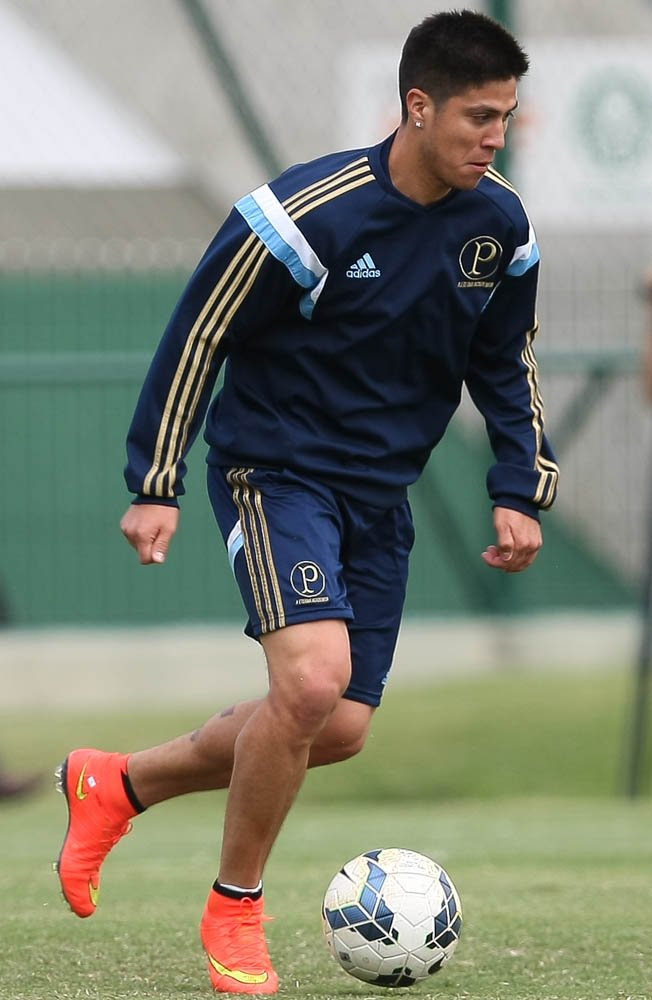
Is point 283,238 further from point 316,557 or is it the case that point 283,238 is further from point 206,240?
point 206,240

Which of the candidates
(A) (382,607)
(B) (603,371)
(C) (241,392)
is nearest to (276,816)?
(A) (382,607)

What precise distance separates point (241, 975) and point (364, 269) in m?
1.65

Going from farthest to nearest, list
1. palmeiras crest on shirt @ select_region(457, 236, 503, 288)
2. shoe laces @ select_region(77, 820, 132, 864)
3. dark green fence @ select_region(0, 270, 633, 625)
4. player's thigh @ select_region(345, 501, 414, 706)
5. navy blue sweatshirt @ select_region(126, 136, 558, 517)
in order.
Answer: dark green fence @ select_region(0, 270, 633, 625) < shoe laces @ select_region(77, 820, 132, 864) < player's thigh @ select_region(345, 501, 414, 706) < palmeiras crest on shirt @ select_region(457, 236, 503, 288) < navy blue sweatshirt @ select_region(126, 136, 558, 517)

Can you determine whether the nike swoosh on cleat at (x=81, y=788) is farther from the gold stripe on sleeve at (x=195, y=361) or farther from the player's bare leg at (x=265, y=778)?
the gold stripe on sleeve at (x=195, y=361)

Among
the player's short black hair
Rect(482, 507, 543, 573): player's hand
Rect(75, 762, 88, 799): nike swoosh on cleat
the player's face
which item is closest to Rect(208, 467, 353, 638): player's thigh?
Rect(482, 507, 543, 573): player's hand

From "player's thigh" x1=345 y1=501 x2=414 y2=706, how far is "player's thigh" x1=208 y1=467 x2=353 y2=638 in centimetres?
10

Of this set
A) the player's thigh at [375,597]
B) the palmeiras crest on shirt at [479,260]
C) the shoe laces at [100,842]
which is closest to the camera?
the palmeiras crest on shirt at [479,260]

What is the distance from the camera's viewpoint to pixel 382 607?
4.80 metres

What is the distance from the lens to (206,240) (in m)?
11.8

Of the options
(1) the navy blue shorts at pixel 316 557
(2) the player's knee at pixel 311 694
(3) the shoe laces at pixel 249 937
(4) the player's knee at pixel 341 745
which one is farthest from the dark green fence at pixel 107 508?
(2) the player's knee at pixel 311 694

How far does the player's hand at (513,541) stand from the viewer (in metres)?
4.84

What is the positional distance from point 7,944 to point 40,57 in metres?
7.29

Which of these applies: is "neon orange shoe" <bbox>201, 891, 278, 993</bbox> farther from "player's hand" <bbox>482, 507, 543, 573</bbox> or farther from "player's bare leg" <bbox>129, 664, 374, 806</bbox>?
"player's hand" <bbox>482, 507, 543, 573</bbox>

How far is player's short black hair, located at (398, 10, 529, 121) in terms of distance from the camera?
4477 millimetres
